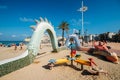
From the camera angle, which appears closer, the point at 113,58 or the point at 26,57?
the point at 26,57

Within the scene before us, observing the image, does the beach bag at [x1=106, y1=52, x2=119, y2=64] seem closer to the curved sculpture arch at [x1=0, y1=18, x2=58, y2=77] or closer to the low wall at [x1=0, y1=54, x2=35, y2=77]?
the curved sculpture arch at [x1=0, y1=18, x2=58, y2=77]

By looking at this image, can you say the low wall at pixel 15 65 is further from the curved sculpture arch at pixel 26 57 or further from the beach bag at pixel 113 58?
the beach bag at pixel 113 58

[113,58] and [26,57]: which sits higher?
[26,57]

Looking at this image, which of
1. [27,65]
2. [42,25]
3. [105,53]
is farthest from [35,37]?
[105,53]

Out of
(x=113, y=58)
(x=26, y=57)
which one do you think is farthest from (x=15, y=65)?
(x=113, y=58)

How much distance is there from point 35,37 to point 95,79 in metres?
6.86

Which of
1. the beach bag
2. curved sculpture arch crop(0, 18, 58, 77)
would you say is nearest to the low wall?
curved sculpture arch crop(0, 18, 58, 77)

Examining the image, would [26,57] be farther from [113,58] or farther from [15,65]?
[113,58]

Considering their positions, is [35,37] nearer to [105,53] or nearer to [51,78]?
[51,78]

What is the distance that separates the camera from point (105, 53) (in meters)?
14.7

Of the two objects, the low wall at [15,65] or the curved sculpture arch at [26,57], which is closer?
the low wall at [15,65]

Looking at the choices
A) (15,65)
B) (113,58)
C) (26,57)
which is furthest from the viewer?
(113,58)

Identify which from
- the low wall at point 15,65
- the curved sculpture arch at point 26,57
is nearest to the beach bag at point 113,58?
the curved sculpture arch at point 26,57

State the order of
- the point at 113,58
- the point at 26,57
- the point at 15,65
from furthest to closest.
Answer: the point at 113,58 < the point at 26,57 < the point at 15,65
